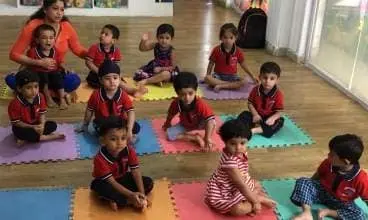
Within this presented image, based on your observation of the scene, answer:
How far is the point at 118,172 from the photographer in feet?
8.09

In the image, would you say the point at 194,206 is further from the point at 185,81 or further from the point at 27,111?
the point at 27,111

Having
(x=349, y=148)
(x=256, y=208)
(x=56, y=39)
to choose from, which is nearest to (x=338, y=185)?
(x=349, y=148)

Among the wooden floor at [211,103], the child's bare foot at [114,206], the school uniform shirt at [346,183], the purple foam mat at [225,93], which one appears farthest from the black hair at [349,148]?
the purple foam mat at [225,93]

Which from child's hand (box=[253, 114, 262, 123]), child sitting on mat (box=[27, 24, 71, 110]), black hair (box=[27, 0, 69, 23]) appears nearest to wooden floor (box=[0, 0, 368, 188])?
child sitting on mat (box=[27, 24, 71, 110])

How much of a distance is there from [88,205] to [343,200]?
4.36ft

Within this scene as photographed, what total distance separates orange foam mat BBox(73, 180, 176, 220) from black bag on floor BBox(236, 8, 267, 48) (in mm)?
3084

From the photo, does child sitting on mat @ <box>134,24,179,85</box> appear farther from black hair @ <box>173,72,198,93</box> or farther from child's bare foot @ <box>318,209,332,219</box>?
child's bare foot @ <box>318,209,332,219</box>

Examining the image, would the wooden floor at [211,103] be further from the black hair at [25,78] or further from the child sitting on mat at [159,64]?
the black hair at [25,78]

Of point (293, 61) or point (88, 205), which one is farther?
point (293, 61)

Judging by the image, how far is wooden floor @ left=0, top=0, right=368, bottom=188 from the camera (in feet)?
9.31

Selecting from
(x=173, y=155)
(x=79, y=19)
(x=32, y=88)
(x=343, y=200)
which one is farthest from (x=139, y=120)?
(x=79, y=19)

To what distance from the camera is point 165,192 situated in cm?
263

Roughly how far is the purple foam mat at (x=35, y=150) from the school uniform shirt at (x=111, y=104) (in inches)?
11.7

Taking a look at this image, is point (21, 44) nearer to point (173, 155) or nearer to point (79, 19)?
point (173, 155)
